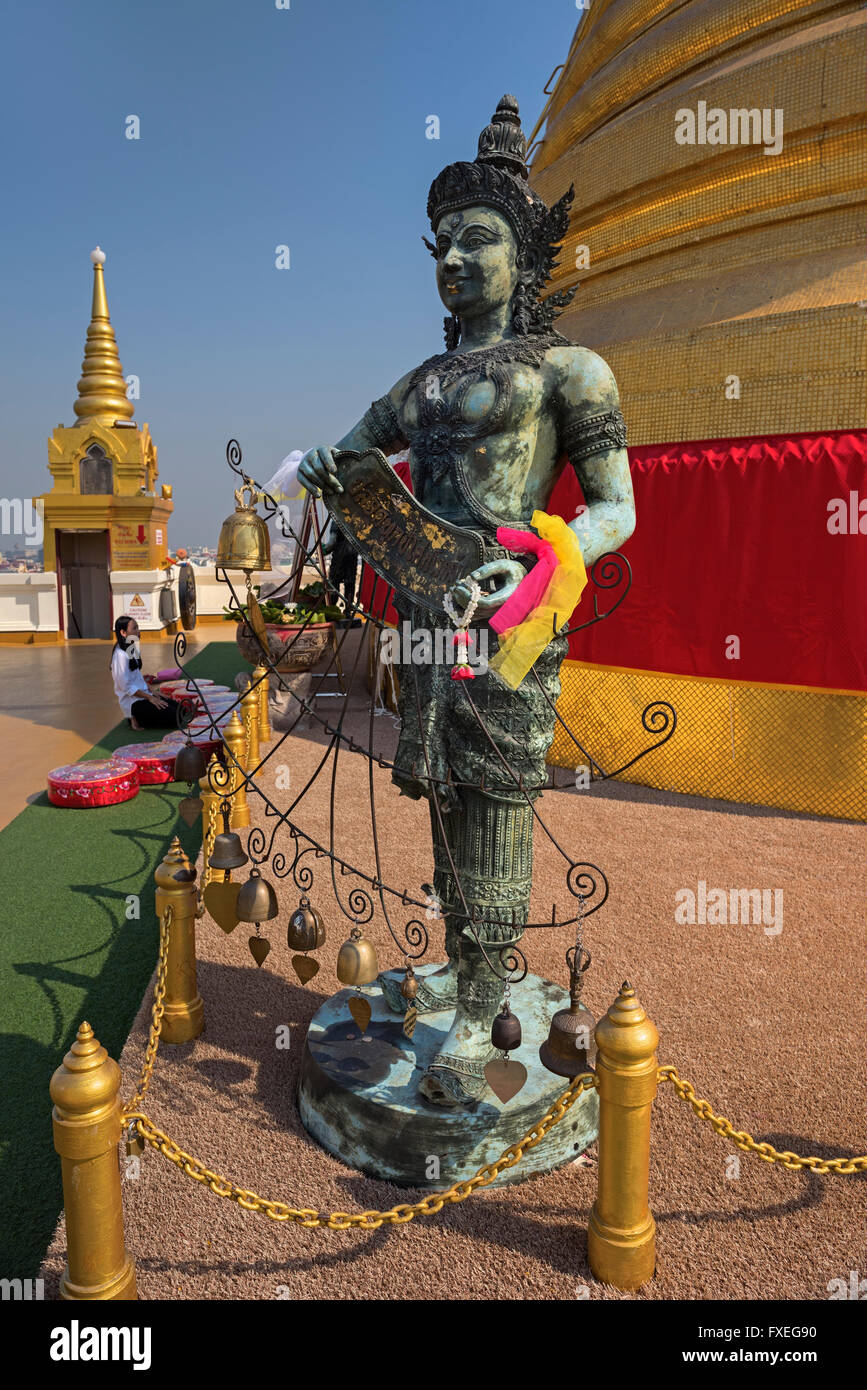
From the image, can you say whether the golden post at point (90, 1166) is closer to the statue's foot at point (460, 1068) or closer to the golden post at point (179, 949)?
the statue's foot at point (460, 1068)

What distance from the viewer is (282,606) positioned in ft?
32.8

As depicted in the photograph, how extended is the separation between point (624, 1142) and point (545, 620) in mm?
1379

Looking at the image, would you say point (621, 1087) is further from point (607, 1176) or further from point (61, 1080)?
point (61, 1080)

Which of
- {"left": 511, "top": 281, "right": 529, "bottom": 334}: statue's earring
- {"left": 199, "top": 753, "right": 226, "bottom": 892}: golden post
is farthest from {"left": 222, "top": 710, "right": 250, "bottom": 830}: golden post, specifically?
{"left": 511, "top": 281, "right": 529, "bottom": 334}: statue's earring

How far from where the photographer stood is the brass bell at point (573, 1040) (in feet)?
7.64

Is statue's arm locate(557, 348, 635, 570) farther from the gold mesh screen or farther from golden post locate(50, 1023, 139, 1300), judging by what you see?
the gold mesh screen

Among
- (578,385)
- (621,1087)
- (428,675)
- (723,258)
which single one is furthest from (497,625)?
(723,258)

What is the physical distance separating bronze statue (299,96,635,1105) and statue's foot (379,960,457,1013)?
485 mm

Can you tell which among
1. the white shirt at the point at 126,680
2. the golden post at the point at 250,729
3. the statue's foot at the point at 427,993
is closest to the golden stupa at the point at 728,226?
the golden post at the point at 250,729

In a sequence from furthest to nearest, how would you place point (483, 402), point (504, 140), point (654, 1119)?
point (654, 1119)
point (504, 140)
point (483, 402)

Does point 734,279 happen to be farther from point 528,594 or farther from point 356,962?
point 356,962

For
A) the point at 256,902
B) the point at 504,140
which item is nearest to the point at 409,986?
the point at 256,902

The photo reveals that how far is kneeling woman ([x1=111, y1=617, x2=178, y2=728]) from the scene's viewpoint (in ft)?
27.3

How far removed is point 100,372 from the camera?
1898cm
